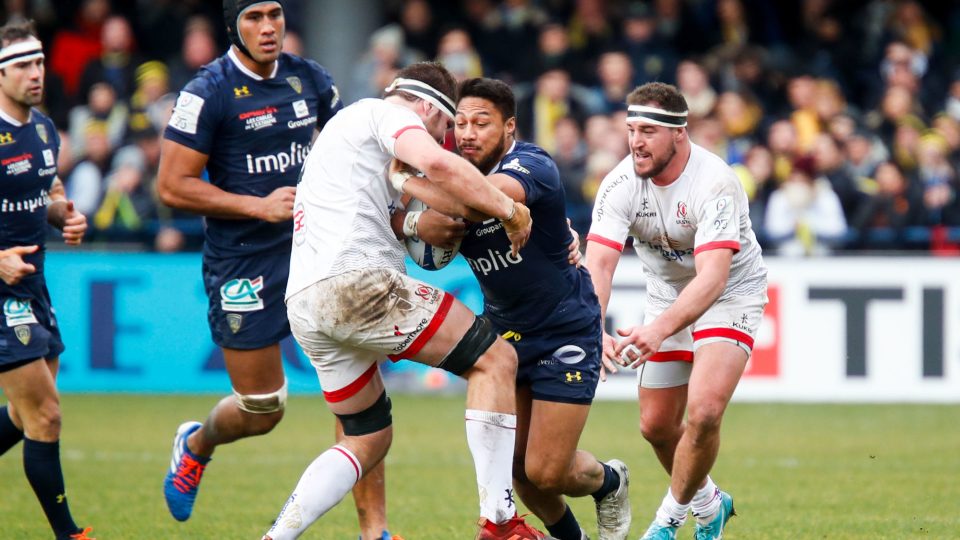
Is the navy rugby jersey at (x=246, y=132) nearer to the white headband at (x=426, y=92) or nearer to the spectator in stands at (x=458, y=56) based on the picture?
the white headband at (x=426, y=92)

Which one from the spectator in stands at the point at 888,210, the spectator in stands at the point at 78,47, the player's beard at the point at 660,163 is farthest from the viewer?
the spectator in stands at the point at 78,47

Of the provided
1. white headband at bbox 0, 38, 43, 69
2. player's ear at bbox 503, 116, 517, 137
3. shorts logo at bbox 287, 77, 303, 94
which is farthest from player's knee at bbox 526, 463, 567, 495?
white headband at bbox 0, 38, 43, 69

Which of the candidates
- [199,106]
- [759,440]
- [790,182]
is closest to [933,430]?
[759,440]

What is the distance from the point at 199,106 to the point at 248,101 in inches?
12.0

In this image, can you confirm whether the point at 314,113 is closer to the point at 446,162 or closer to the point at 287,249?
the point at 287,249

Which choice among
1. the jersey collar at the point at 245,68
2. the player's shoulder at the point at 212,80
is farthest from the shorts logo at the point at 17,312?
the jersey collar at the point at 245,68

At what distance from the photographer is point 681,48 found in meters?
20.0

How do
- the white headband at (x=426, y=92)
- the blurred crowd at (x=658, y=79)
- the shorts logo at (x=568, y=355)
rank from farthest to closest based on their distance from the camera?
the blurred crowd at (x=658, y=79) → the shorts logo at (x=568, y=355) → the white headband at (x=426, y=92)

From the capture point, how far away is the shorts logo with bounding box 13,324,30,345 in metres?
8.21

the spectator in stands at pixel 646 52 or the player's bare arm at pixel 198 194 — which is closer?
the player's bare arm at pixel 198 194

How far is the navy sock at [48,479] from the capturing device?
815cm

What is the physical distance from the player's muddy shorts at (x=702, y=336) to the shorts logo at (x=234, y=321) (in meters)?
2.44

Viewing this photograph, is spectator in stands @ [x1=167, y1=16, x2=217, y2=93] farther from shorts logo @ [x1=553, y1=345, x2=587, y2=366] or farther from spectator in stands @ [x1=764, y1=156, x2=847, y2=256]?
shorts logo @ [x1=553, y1=345, x2=587, y2=366]

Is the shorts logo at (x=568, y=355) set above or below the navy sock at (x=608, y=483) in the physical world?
above
